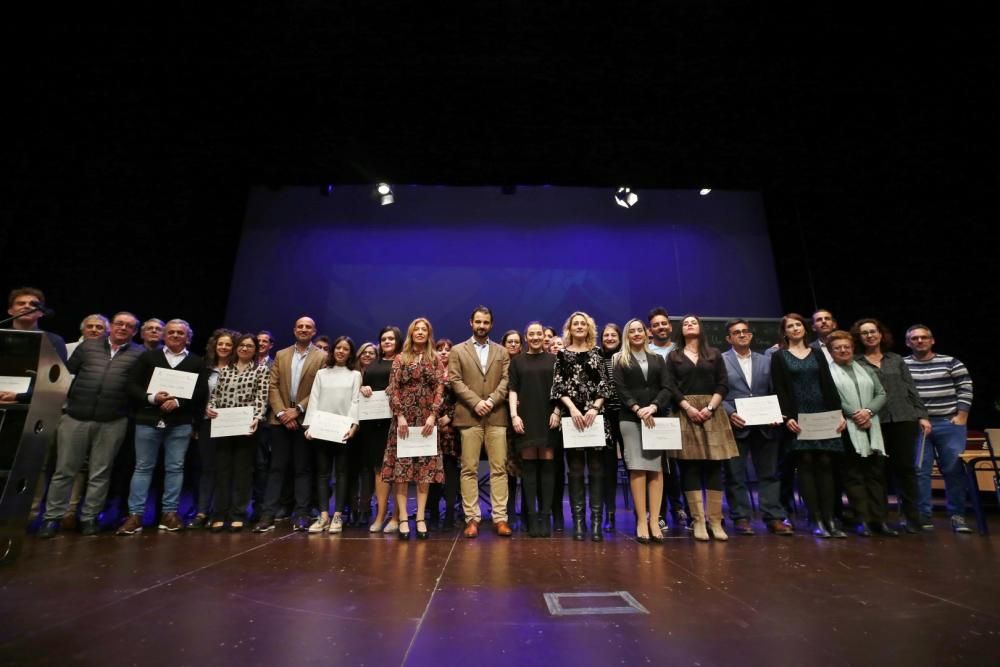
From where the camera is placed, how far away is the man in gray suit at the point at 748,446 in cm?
348

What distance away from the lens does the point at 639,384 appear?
339 cm

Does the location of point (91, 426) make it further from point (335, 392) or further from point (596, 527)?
point (596, 527)

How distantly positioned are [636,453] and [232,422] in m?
3.21

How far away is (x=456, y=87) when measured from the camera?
15.2ft

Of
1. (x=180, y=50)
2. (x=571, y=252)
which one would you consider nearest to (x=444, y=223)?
(x=571, y=252)

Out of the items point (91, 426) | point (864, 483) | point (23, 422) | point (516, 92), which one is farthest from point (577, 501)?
point (516, 92)

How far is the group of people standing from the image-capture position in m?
3.34

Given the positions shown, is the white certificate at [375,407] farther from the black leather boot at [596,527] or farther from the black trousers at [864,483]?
the black trousers at [864,483]

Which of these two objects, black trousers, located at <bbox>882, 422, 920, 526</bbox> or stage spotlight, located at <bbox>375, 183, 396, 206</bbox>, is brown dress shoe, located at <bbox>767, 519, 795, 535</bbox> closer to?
black trousers, located at <bbox>882, 422, 920, 526</bbox>

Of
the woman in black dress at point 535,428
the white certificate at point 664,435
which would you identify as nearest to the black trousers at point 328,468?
the woman in black dress at point 535,428

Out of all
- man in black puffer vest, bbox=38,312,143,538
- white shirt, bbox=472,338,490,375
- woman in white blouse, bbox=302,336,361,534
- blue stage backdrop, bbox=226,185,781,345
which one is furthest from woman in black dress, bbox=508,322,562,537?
blue stage backdrop, bbox=226,185,781,345

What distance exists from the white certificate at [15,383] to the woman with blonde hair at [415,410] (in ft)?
6.59

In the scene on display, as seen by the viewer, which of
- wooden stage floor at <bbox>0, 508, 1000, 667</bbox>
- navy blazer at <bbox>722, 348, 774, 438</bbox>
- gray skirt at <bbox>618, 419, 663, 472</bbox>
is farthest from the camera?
navy blazer at <bbox>722, 348, 774, 438</bbox>

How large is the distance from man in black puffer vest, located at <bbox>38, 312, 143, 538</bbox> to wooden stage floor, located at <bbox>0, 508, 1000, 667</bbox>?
37cm
